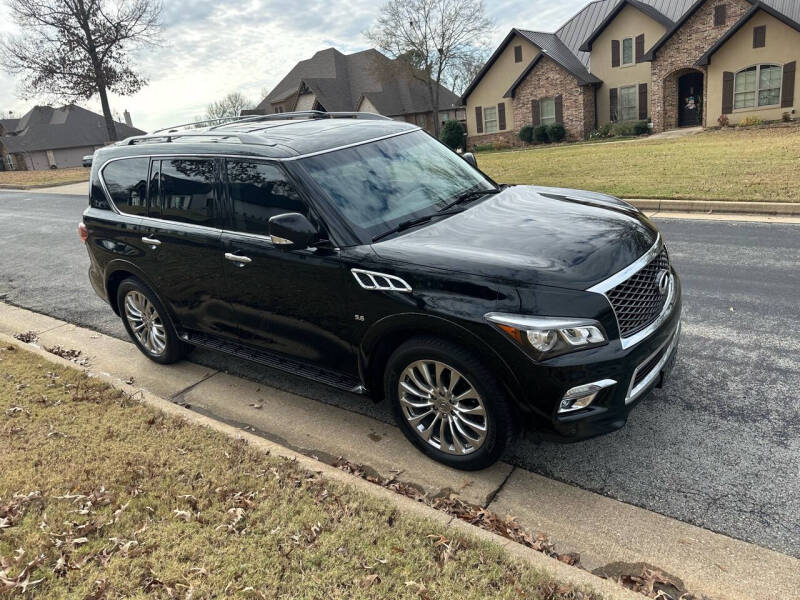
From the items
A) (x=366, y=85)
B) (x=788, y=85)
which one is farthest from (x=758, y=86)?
(x=366, y=85)

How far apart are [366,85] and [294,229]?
162ft

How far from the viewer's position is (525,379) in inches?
124

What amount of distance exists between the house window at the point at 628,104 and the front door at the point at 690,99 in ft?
7.52

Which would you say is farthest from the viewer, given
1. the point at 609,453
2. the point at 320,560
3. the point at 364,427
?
the point at 364,427

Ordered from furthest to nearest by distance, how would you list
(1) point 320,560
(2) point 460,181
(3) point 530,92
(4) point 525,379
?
1. (3) point 530,92
2. (2) point 460,181
3. (4) point 525,379
4. (1) point 320,560

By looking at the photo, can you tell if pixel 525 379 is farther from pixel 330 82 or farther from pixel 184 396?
pixel 330 82

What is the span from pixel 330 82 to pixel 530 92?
21.7 m

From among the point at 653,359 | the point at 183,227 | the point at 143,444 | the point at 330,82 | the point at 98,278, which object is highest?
the point at 330,82

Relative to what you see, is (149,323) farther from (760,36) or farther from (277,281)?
(760,36)

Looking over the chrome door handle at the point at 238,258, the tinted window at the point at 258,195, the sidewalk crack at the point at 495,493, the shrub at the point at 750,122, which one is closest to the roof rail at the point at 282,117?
the tinted window at the point at 258,195

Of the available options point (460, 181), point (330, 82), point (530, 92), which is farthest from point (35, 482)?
point (330, 82)

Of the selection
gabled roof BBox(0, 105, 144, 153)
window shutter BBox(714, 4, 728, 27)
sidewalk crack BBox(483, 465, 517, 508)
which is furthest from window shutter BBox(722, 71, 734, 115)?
gabled roof BBox(0, 105, 144, 153)

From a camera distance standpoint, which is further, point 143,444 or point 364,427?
point 364,427

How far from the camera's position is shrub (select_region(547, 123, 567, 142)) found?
104 feet
